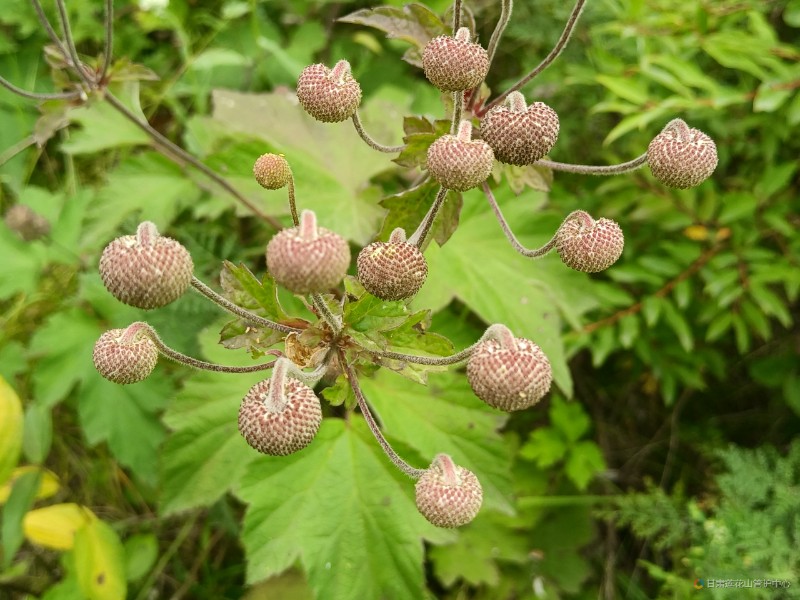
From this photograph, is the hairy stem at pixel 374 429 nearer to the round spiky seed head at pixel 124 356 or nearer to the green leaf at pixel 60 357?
the round spiky seed head at pixel 124 356

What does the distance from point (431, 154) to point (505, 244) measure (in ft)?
4.16

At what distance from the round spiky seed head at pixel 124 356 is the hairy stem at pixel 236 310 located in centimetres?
20

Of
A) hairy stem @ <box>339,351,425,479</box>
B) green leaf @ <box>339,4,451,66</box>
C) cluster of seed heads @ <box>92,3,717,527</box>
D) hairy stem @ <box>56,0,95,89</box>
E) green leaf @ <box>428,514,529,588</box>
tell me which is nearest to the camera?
cluster of seed heads @ <box>92,3,717,527</box>

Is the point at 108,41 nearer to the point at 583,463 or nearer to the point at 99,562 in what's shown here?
the point at 99,562

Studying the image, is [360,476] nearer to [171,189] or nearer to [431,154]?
[431,154]

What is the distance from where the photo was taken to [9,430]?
2.68 meters

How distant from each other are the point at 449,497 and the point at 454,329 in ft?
4.33

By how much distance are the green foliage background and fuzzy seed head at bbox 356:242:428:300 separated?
458 mm

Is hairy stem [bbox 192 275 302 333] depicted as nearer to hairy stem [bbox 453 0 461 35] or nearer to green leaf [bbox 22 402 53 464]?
hairy stem [bbox 453 0 461 35]

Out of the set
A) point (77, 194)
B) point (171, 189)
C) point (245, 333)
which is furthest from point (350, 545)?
point (77, 194)

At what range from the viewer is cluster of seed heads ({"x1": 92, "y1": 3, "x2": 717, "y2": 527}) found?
1445mm

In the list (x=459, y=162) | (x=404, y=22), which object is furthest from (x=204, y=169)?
(x=459, y=162)

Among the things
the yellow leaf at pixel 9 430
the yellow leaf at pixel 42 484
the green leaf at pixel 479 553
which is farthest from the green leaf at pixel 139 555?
the green leaf at pixel 479 553

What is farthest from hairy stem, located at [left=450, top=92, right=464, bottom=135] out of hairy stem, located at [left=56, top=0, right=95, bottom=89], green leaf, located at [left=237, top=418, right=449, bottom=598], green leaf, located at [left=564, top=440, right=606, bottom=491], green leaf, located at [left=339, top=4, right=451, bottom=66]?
green leaf, located at [left=564, top=440, right=606, bottom=491]
